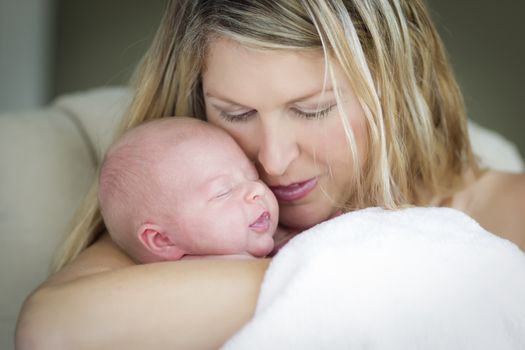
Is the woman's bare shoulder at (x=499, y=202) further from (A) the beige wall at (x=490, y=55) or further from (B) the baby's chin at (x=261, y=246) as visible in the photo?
(A) the beige wall at (x=490, y=55)

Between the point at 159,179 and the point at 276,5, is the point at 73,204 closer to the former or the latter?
the point at 159,179

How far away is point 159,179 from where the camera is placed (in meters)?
1.22

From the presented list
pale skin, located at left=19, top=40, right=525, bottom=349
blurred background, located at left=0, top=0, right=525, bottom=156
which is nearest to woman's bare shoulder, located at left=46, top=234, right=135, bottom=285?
pale skin, located at left=19, top=40, right=525, bottom=349

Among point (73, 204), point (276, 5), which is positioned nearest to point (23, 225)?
point (73, 204)

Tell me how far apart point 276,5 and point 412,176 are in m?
0.55

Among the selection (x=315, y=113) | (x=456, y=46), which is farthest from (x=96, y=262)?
(x=456, y=46)

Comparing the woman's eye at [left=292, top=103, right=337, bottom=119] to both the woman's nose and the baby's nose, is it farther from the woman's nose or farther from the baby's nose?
the baby's nose

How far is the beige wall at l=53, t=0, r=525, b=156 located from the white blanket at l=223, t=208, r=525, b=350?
4.73 ft

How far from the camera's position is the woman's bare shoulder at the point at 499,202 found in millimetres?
1491

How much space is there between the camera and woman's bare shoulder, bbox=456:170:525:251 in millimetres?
1491

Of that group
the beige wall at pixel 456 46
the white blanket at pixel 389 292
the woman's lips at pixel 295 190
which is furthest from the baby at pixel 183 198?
the beige wall at pixel 456 46

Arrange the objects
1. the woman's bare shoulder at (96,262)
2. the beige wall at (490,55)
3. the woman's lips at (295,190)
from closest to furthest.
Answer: the woman's bare shoulder at (96,262) → the woman's lips at (295,190) → the beige wall at (490,55)

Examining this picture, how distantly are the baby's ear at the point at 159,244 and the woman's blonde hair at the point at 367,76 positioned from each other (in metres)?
0.27

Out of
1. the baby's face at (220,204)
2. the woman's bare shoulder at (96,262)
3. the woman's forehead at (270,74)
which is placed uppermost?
the woman's forehead at (270,74)
